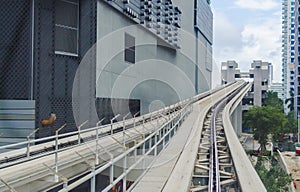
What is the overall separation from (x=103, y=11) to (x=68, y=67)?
390 cm

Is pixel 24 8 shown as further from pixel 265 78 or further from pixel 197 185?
pixel 265 78

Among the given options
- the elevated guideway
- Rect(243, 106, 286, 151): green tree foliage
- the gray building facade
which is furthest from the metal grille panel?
Rect(243, 106, 286, 151): green tree foliage

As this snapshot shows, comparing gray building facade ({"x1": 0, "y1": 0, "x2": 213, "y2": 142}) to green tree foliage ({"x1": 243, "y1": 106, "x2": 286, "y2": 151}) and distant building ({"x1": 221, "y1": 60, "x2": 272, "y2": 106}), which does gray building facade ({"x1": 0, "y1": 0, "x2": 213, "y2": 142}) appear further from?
distant building ({"x1": 221, "y1": 60, "x2": 272, "y2": 106})

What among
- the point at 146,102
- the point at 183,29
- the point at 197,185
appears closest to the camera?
the point at 197,185

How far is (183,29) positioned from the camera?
42.3 meters

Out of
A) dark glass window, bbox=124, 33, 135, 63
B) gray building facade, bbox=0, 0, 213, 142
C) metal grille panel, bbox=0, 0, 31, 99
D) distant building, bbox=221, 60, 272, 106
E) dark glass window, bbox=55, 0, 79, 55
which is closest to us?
metal grille panel, bbox=0, 0, 31, 99

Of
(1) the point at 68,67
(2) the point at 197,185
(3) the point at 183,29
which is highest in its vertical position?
(3) the point at 183,29

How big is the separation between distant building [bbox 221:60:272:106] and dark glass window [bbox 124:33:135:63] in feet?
203

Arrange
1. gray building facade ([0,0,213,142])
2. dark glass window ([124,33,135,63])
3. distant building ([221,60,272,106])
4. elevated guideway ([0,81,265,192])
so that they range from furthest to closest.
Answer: distant building ([221,60,272,106]) < dark glass window ([124,33,135,63]) < gray building facade ([0,0,213,142]) < elevated guideway ([0,81,265,192])

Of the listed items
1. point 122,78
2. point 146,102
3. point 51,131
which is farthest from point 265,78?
point 51,131

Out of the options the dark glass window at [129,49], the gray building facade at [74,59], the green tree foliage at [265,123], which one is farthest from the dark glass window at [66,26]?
the green tree foliage at [265,123]

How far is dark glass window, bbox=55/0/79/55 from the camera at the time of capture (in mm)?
14578

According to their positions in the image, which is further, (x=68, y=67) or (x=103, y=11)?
(x=103, y=11)

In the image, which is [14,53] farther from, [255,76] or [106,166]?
[255,76]
